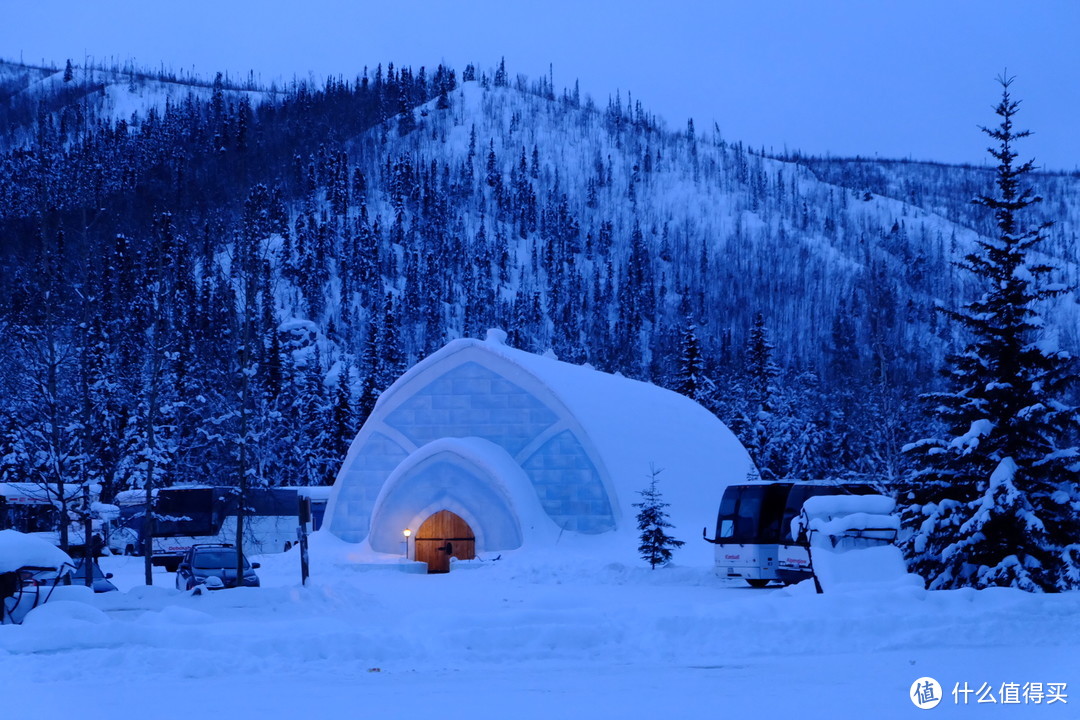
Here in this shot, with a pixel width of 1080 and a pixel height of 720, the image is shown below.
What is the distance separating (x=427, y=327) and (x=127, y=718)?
126 m

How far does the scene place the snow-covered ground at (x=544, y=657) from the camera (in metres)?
8.65

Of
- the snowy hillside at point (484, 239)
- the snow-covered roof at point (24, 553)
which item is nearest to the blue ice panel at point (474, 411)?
the snow-covered roof at point (24, 553)

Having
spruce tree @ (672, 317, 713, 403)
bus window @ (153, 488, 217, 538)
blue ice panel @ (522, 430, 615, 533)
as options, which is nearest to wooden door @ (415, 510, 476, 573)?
blue ice panel @ (522, 430, 615, 533)

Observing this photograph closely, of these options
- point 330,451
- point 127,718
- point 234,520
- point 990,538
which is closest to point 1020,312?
point 990,538

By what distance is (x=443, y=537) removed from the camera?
1198 inches

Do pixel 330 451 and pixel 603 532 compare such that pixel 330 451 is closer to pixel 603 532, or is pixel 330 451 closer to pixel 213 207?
pixel 603 532

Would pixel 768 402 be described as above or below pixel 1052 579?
above

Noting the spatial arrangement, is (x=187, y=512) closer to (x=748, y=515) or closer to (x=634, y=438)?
(x=634, y=438)

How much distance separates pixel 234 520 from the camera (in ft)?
133

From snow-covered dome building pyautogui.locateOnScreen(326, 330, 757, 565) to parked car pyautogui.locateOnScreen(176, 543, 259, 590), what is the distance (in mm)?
6927

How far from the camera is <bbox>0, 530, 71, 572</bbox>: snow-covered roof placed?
43.3 feet

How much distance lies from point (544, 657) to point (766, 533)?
485 inches

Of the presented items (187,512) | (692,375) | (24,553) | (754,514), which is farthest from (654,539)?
(692,375)

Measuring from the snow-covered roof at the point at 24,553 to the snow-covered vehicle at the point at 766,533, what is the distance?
13241mm
